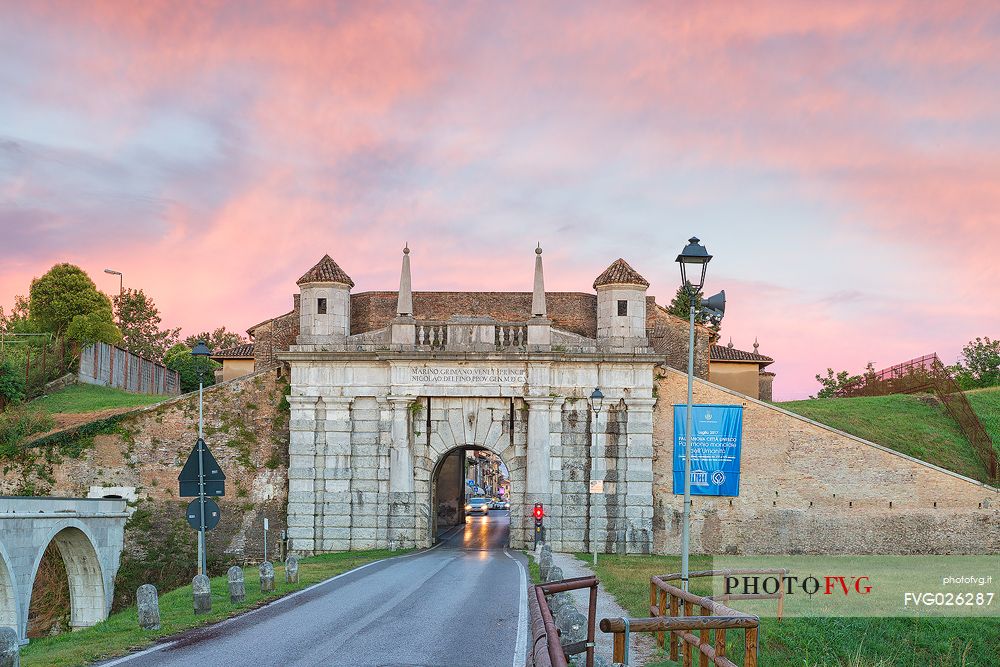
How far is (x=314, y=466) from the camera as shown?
37219 mm

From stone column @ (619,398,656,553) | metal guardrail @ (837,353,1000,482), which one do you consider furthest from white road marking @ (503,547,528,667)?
metal guardrail @ (837,353,1000,482)

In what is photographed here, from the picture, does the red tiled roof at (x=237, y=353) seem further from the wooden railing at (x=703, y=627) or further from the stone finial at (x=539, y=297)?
the wooden railing at (x=703, y=627)

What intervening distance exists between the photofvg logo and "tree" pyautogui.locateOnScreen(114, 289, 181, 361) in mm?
74479

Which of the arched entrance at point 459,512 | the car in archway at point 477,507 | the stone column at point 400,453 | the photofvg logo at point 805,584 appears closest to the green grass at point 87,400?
the stone column at point 400,453

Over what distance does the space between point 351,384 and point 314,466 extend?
349 centimetres

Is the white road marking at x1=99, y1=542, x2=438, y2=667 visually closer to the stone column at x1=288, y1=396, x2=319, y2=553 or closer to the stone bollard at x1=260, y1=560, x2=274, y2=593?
the stone bollard at x1=260, y1=560, x2=274, y2=593

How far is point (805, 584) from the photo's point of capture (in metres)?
21.5

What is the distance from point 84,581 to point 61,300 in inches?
1202

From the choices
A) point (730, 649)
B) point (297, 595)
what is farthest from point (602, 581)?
point (730, 649)

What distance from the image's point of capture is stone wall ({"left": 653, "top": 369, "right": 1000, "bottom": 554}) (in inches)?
1391

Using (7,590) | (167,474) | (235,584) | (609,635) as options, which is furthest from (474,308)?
(609,635)

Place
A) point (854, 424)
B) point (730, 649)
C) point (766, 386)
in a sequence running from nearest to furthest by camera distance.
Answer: point (730, 649), point (854, 424), point (766, 386)

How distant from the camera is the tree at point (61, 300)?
59469 mm

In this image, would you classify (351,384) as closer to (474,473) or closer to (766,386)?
(766,386)
